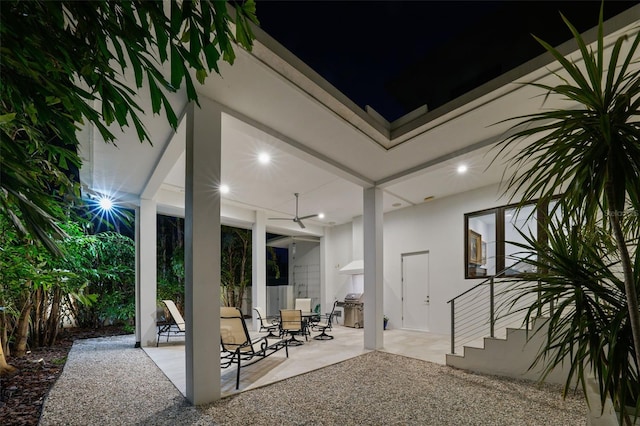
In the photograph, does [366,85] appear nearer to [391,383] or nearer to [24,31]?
[391,383]

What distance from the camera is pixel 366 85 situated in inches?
401

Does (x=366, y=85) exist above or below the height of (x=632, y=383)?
above

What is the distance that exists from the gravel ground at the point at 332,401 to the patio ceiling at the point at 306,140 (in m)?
2.93

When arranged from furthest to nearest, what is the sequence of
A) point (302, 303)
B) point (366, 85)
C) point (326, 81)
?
point (366, 85) < point (302, 303) < point (326, 81)

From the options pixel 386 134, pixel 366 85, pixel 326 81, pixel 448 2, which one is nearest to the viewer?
pixel 326 81

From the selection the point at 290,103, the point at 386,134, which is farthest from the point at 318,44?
Answer: the point at 290,103

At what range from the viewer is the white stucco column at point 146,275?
667 cm

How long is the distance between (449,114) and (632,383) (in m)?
3.26

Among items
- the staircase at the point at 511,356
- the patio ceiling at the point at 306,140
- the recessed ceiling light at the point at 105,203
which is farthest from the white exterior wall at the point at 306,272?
the staircase at the point at 511,356

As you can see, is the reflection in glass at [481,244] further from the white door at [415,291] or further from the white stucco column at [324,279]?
the white stucco column at [324,279]

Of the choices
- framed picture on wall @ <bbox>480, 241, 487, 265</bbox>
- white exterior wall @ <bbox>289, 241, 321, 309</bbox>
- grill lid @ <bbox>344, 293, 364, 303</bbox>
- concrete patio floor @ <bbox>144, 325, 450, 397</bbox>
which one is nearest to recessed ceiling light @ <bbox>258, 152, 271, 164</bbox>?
concrete patio floor @ <bbox>144, 325, 450, 397</bbox>

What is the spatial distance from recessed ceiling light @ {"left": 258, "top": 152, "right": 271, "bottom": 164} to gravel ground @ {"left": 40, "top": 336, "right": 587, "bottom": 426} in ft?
11.7

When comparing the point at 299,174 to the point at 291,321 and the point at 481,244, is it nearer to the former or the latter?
the point at 291,321

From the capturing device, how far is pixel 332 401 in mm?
3488
